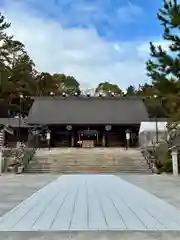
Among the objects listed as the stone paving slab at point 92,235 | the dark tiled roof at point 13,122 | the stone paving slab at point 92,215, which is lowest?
the stone paving slab at point 92,215

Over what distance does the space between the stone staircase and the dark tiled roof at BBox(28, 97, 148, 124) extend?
887 centimetres

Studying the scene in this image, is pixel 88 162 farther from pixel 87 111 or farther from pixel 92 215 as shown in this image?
pixel 92 215

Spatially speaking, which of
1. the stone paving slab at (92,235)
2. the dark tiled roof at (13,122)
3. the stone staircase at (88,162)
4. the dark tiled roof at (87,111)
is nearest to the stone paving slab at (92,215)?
the stone paving slab at (92,235)

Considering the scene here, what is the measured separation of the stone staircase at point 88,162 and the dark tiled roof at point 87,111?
8.87m

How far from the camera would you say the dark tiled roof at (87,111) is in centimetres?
3678

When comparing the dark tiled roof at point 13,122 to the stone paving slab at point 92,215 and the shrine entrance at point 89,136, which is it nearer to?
the shrine entrance at point 89,136

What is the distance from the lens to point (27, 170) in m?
23.2

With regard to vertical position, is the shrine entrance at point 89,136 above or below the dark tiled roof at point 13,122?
below

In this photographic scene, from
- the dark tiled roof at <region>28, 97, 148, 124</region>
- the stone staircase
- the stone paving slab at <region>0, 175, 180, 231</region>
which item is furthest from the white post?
the dark tiled roof at <region>28, 97, 148, 124</region>

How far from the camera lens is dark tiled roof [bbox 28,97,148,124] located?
36781 millimetres

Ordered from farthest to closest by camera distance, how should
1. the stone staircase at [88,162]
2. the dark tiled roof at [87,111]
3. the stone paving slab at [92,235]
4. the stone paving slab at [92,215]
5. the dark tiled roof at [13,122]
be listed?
the dark tiled roof at [13,122] → the dark tiled roof at [87,111] → the stone staircase at [88,162] → the stone paving slab at [92,215] → the stone paving slab at [92,235]

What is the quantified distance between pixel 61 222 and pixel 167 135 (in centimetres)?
2184

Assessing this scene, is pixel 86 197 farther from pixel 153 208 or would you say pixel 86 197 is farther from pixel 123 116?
pixel 123 116

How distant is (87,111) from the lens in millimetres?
38875
